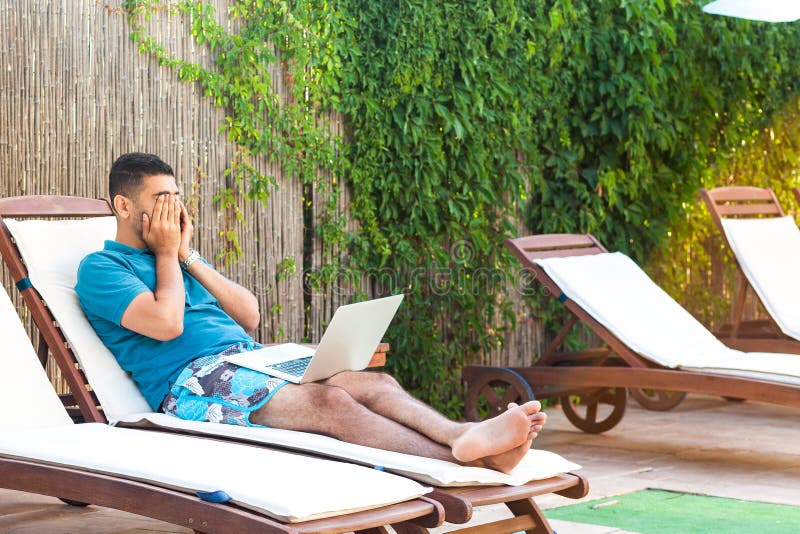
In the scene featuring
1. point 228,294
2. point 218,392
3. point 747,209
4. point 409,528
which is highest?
point 747,209

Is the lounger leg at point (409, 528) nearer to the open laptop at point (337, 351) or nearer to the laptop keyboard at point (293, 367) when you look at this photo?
the open laptop at point (337, 351)

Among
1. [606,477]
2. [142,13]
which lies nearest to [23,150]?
[142,13]

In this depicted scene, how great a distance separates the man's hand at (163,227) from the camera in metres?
3.60

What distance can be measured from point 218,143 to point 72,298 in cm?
182

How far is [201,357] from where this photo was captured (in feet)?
11.5

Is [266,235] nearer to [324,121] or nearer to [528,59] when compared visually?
[324,121]

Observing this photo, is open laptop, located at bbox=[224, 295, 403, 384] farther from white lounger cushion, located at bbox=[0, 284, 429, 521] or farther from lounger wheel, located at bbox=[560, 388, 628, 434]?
lounger wheel, located at bbox=[560, 388, 628, 434]

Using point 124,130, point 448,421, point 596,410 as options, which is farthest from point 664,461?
point 124,130

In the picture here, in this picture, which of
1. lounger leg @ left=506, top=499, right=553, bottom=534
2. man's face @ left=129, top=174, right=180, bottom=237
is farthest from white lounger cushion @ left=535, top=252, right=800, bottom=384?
man's face @ left=129, top=174, right=180, bottom=237

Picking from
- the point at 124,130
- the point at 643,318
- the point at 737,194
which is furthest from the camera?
the point at 737,194

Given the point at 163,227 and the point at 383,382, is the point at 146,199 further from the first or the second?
the point at 383,382

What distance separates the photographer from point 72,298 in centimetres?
371

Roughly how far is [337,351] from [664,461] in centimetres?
243

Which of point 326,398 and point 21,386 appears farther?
point 21,386
